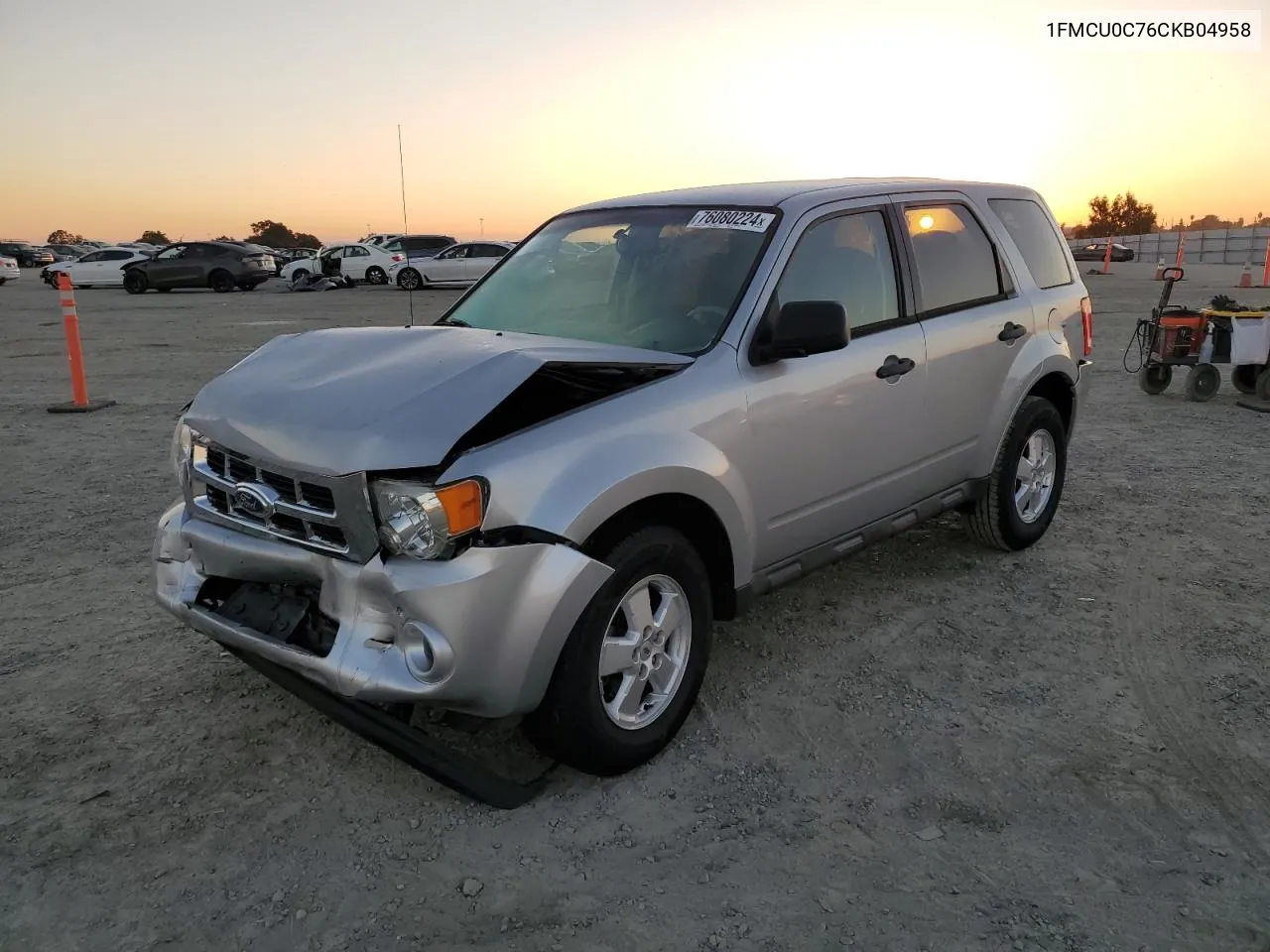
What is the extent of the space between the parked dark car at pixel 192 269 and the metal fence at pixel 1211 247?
124 feet

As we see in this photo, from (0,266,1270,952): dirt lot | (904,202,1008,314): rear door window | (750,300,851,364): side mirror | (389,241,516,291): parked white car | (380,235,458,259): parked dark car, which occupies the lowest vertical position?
(0,266,1270,952): dirt lot

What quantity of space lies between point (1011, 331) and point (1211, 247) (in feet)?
178

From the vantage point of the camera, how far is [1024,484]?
16.8ft

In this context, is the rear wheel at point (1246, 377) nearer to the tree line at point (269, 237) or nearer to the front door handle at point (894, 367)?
the front door handle at point (894, 367)

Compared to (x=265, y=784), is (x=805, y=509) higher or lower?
higher

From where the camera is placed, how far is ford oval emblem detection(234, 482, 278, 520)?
287 centimetres

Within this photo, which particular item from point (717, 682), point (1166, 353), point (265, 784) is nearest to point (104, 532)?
point (265, 784)

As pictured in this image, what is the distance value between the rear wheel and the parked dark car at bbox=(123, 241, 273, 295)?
2819cm

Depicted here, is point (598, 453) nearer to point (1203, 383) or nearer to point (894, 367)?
point (894, 367)

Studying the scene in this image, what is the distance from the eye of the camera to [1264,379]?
30.4 feet

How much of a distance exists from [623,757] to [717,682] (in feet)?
2.66

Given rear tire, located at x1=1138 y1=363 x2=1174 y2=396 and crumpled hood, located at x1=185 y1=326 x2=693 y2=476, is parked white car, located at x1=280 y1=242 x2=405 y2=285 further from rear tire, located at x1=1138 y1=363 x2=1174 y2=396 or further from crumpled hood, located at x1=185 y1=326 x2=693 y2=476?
crumpled hood, located at x1=185 y1=326 x2=693 y2=476

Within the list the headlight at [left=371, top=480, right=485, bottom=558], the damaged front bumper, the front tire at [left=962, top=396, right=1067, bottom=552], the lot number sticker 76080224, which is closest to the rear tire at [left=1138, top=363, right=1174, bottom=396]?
the front tire at [left=962, top=396, right=1067, bottom=552]

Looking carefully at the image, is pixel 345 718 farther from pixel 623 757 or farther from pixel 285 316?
pixel 285 316
